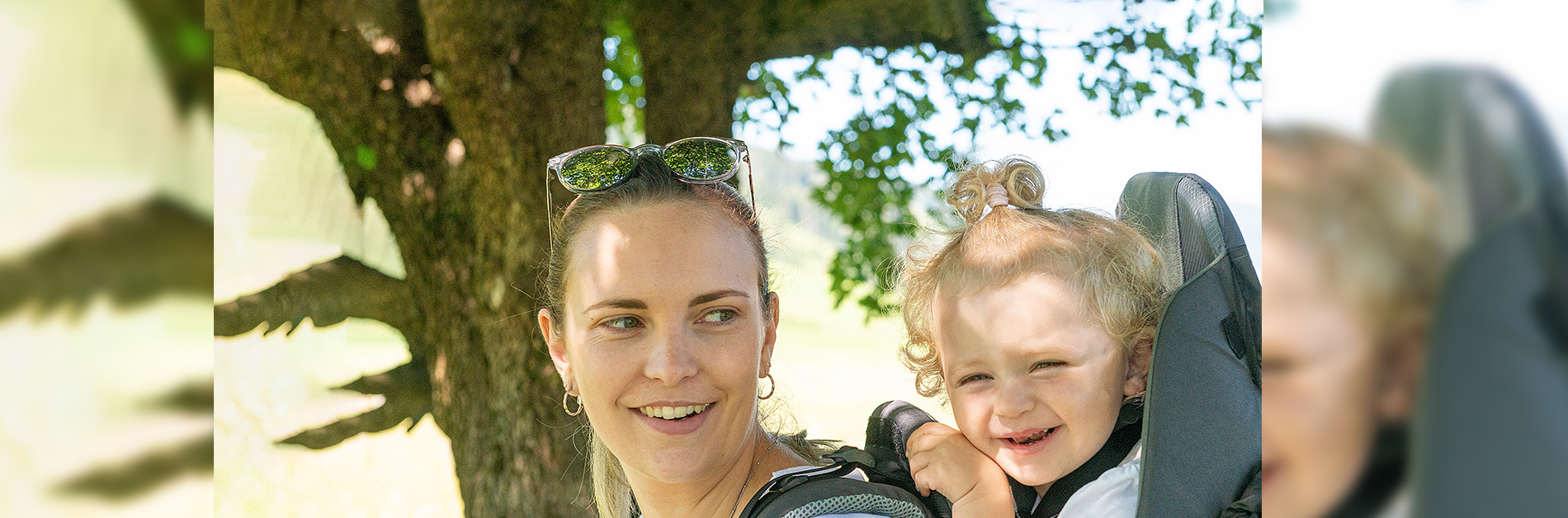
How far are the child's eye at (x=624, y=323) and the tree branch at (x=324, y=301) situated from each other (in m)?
2.33

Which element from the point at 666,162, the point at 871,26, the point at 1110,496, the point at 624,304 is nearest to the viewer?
the point at 1110,496

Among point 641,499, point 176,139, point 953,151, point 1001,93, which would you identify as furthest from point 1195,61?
point 176,139

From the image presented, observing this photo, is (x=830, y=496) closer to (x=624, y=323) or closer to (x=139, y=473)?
(x=624, y=323)

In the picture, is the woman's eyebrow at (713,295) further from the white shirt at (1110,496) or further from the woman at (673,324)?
the white shirt at (1110,496)

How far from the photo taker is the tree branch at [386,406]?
161 inches

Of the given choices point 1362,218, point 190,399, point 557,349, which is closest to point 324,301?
point 557,349

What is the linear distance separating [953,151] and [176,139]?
11.5ft

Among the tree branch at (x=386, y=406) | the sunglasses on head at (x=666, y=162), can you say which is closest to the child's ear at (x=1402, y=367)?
the sunglasses on head at (x=666, y=162)

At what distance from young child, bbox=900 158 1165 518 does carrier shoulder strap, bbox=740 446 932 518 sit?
0.79 ft

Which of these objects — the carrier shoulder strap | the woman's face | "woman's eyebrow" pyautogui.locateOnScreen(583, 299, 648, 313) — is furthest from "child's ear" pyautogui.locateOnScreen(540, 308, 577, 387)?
the carrier shoulder strap

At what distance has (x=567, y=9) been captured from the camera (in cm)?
337

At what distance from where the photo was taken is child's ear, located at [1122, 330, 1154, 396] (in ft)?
5.99

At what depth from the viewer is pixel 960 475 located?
180cm

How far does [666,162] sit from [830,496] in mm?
851
